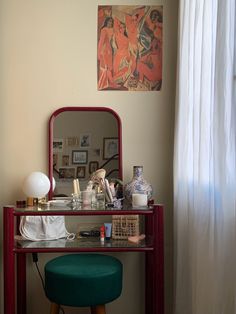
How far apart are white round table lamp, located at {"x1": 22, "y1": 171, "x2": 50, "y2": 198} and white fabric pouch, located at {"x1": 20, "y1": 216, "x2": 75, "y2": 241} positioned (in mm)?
146

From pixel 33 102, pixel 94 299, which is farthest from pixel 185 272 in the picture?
pixel 33 102

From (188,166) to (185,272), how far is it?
56 cm

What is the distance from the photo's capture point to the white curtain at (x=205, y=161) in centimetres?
138

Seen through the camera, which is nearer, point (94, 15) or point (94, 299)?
point (94, 299)

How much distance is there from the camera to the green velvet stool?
1785 mm

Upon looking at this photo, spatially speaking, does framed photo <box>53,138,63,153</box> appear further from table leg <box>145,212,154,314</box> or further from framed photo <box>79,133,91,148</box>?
table leg <box>145,212,154,314</box>

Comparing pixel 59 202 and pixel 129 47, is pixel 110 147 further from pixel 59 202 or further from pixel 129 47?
pixel 129 47

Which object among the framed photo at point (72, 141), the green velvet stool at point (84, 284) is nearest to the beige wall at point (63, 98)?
the framed photo at point (72, 141)

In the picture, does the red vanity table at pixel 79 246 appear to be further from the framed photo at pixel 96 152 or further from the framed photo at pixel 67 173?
the framed photo at pixel 96 152

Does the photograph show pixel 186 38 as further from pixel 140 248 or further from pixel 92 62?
pixel 140 248

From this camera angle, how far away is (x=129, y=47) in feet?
7.53

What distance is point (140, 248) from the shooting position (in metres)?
1.93

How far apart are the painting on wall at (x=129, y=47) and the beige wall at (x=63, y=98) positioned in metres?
0.04

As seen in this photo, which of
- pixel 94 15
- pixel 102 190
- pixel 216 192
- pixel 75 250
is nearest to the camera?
pixel 216 192
